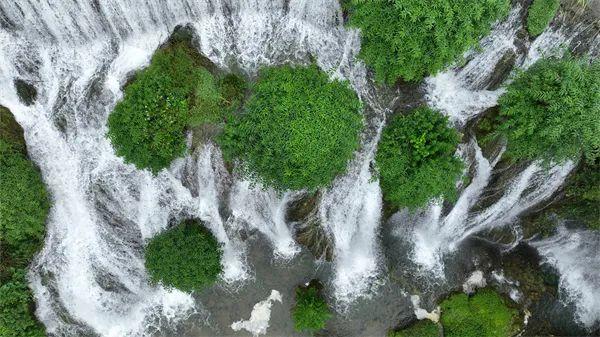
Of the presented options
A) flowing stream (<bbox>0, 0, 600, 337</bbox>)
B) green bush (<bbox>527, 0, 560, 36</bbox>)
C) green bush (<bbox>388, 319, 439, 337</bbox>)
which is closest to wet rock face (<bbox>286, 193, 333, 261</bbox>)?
flowing stream (<bbox>0, 0, 600, 337</bbox>)

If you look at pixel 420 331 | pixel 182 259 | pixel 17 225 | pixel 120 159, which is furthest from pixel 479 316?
pixel 17 225

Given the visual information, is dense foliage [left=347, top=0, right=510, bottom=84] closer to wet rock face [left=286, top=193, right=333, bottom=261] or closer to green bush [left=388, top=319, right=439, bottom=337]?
wet rock face [left=286, top=193, right=333, bottom=261]

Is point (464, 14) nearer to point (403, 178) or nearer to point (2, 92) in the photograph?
point (403, 178)

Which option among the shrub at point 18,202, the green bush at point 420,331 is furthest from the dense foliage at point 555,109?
the shrub at point 18,202

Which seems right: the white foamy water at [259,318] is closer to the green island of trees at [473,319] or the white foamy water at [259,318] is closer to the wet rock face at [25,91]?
the green island of trees at [473,319]

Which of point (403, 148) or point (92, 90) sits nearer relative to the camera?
point (403, 148)

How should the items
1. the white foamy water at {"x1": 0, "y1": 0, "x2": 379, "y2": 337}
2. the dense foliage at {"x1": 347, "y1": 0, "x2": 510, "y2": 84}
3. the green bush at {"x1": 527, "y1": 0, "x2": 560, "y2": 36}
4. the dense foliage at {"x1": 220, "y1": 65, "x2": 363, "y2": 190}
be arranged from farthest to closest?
the white foamy water at {"x1": 0, "y1": 0, "x2": 379, "y2": 337}, the green bush at {"x1": 527, "y1": 0, "x2": 560, "y2": 36}, the dense foliage at {"x1": 220, "y1": 65, "x2": 363, "y2": 190}, the dense foliage at {"x1": 347, "y1": 0, "x2": 510, "y2": 84}

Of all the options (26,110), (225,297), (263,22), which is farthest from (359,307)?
(26,110)
